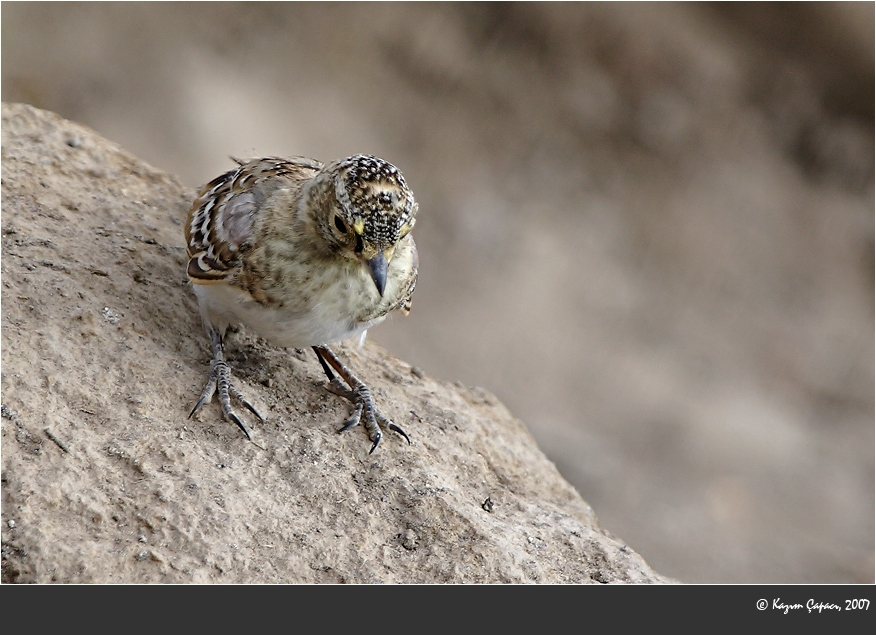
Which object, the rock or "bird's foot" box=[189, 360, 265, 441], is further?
"bird's foot" box=[189, 360, 265, 441]

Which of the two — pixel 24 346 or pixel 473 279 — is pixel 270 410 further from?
pixel 473 279

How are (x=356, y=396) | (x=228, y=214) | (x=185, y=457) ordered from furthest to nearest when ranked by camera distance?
(x=356, y=396) < (x=228, y=214) < (x=185, y=457)

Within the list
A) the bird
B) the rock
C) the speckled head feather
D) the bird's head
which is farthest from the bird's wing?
the speckled head feather

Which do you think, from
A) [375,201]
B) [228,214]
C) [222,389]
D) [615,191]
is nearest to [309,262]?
[375,201]

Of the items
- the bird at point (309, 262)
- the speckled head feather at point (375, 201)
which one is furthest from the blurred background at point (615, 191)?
the speckled head feather at point (375, 201)

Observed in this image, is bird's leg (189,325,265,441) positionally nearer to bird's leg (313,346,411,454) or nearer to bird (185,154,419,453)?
bird (185,154,419,453)

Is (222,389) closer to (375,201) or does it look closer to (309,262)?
(309,262)

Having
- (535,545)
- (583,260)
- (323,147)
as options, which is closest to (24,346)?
(535,545)
